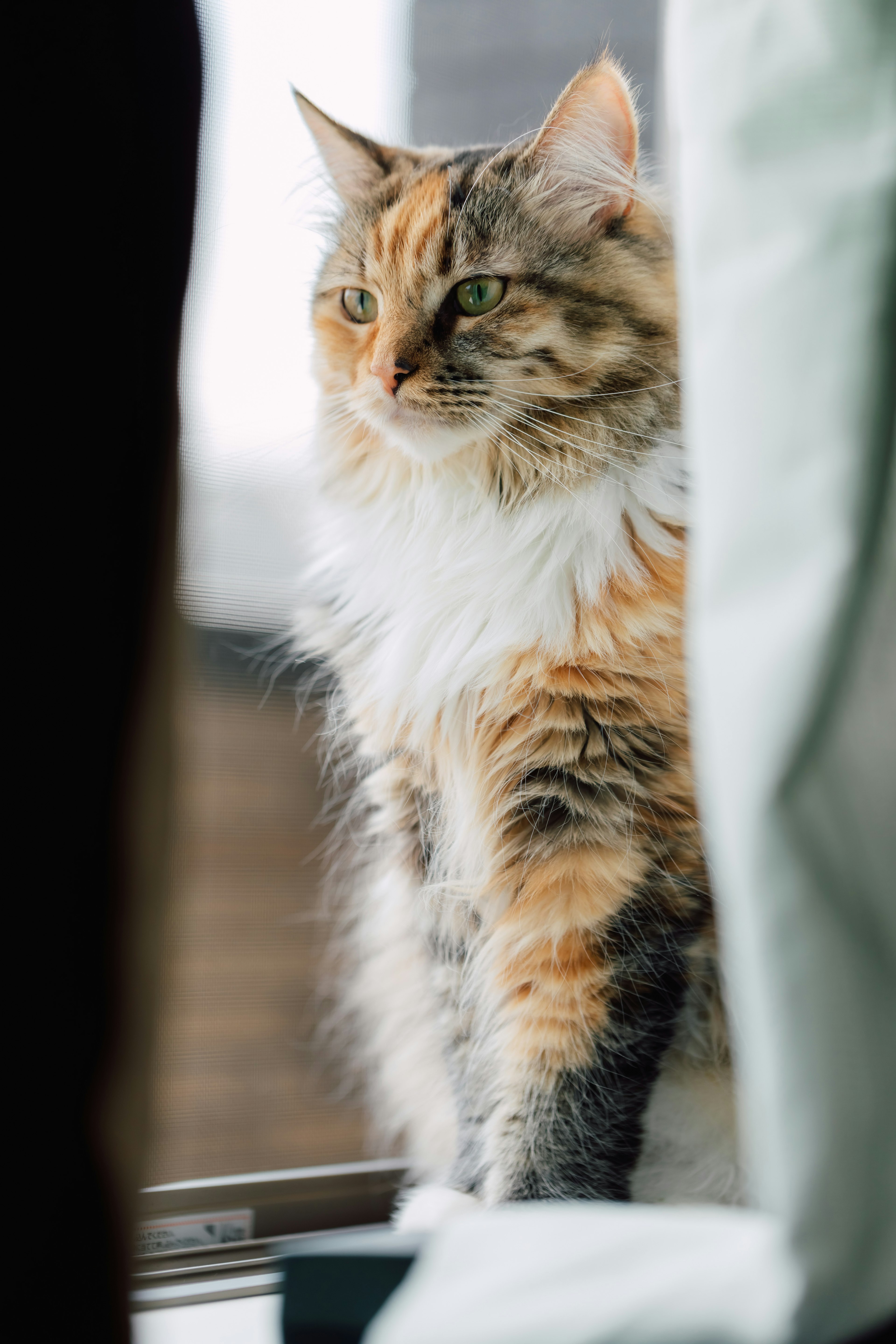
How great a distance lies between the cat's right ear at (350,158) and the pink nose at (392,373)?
0.26 metres

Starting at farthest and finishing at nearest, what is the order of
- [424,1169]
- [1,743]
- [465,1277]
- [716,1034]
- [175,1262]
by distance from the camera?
1. [424,1169]
2. [175,1262]
3. [716,1034]
4. [465,1277]
5. [1,743]

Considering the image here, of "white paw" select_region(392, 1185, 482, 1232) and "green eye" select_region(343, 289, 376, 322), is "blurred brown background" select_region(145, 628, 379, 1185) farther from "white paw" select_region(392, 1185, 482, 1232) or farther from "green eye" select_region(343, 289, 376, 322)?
"green eye" select_region(343, 289, 376, 322)

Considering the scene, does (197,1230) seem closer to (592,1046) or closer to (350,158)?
(592,1046)

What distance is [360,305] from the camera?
97 centimetres

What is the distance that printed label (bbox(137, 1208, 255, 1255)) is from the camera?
0.96m

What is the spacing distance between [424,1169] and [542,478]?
0.85m

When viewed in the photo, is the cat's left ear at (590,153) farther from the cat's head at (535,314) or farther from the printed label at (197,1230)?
the printed label at (197,1230)

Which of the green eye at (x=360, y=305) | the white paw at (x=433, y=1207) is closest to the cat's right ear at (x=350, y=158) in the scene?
the green eye at (x=360, y=305)

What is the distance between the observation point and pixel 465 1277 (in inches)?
21.4

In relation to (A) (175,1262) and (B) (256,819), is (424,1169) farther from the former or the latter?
(B) (256,819)

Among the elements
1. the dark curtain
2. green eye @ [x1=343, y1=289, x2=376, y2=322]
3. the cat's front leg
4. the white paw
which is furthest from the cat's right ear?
the white paw

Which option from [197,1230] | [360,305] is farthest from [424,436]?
[197,1230]

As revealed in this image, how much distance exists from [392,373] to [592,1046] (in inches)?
24.9

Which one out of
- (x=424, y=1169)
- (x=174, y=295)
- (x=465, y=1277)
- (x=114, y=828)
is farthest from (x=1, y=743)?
(x=424, y=1169)
